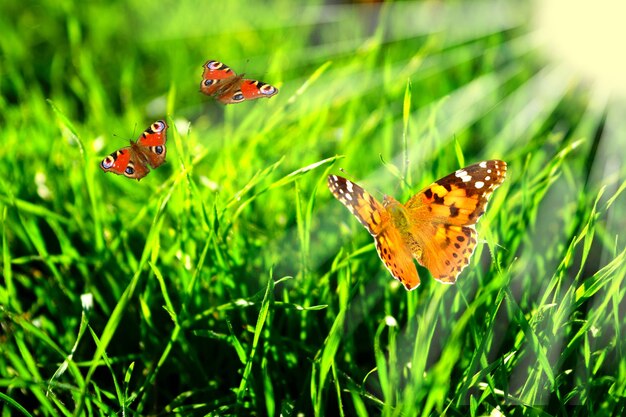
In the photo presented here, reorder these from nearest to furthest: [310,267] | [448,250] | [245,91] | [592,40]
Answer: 1. [245,91]
2. [448,250]
3. [310,267]
4. [592,40]

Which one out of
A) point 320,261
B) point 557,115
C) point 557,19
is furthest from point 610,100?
point 320,261

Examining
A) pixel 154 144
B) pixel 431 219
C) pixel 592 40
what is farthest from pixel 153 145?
pixel 592 40

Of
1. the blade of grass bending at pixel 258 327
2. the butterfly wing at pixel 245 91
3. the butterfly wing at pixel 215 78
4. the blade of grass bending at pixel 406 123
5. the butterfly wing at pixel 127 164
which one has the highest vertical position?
the butterfly wing at pixel 215 78

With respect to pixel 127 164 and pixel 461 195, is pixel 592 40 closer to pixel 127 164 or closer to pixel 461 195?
pixel 461 195

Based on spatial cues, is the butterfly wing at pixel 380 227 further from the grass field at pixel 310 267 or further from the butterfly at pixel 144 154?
the butterfly at pixel 144 154

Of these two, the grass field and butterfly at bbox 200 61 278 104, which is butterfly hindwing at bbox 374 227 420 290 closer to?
the grass field

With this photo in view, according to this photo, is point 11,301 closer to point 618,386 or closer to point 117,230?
point 117,230

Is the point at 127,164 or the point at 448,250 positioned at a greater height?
the point at 127,164

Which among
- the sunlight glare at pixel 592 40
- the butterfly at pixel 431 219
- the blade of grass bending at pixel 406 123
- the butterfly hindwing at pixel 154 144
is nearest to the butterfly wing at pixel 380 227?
the butterfly at pixel 431 219
